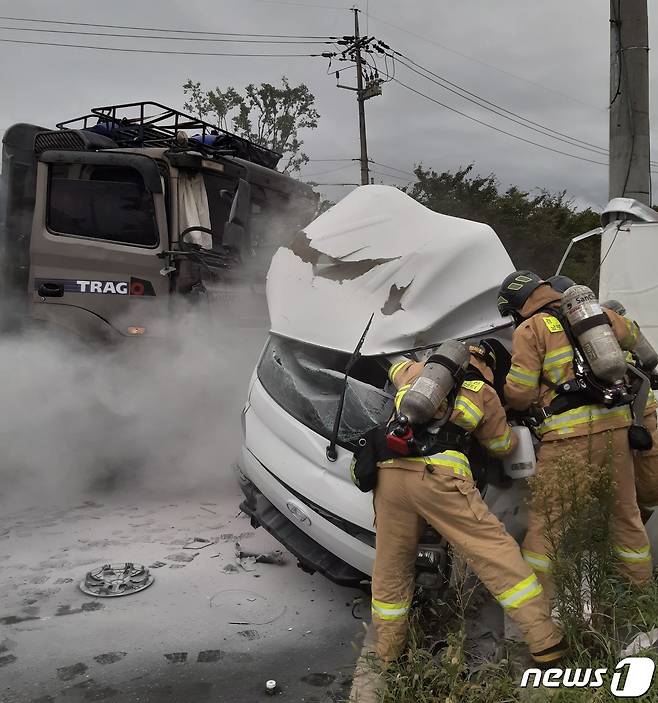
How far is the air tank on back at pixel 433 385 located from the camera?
2.62 meters

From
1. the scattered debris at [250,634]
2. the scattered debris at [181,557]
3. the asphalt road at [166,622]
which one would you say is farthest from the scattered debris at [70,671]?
the scattered debris at [181,557]

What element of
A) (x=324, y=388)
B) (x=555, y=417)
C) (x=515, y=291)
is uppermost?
(x=515, y=291)

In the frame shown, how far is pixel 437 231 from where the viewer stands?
11.8 ft

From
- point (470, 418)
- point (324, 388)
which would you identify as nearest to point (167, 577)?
point (324, 388)

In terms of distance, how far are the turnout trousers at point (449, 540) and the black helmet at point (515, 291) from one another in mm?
977

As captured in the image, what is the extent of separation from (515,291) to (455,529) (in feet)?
4.03

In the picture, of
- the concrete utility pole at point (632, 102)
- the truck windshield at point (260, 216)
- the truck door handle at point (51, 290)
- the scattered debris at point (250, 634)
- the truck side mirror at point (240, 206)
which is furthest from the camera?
Answer: the concrete utility pole at point (632, 102)

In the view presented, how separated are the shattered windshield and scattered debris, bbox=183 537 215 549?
1257mm

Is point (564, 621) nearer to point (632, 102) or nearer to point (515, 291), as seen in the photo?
point (515, 291)

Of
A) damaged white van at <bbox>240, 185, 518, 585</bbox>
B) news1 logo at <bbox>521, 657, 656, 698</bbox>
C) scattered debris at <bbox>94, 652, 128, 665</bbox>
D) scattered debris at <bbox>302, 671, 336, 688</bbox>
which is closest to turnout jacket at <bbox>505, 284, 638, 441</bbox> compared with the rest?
damaged white van at <bbox>240, 185, 518, 585</bbox>

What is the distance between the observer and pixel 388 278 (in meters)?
3.41

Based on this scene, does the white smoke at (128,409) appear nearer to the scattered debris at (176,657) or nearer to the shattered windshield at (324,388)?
the shattered windshield at (324,388)

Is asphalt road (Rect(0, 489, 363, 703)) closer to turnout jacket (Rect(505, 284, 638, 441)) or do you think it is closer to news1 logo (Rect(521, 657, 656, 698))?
news1 logo (Rect(521, 657, 656, 698))

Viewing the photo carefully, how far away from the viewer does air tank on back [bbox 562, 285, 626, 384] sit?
2928mm
